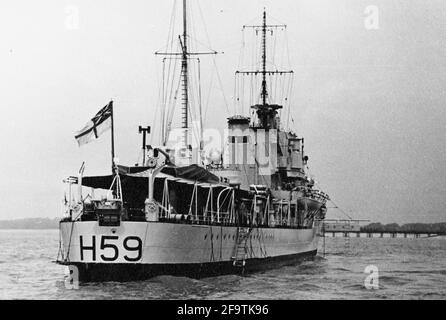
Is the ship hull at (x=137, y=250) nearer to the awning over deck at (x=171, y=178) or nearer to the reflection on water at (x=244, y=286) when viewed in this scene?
the reflection on water at (x=244, y=286)

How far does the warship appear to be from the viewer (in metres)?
25.2

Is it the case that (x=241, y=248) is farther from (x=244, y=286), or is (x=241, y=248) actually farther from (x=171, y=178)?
(x=171, y=178)

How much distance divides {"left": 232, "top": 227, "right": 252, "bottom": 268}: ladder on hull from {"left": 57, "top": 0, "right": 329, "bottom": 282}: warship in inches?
3.0

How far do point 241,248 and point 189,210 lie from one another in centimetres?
566

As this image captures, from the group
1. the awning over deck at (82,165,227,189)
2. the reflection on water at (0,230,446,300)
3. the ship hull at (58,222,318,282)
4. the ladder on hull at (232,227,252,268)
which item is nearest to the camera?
the reflection on water at (0,230,446,300)

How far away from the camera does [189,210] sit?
2981cm

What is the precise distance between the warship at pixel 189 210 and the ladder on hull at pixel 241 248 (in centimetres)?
8

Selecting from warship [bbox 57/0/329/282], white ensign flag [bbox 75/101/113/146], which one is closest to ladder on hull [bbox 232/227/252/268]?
warship [bbox 57/0/329/282]

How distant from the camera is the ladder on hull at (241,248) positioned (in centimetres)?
3285

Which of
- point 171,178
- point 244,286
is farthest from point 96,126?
point 244,286

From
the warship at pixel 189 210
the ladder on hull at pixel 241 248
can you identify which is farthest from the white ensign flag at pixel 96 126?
the ladder on hull at pixel 241 248

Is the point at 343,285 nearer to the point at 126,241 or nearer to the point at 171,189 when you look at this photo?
the point at 171,189

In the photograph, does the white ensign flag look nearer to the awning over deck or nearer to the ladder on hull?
the awning over deck
